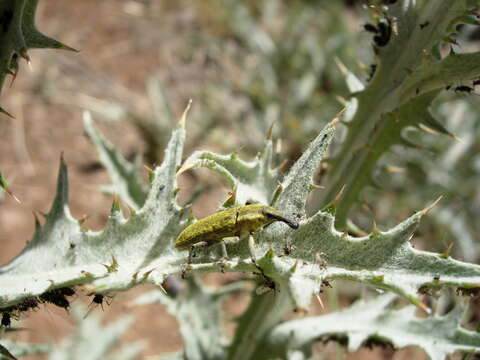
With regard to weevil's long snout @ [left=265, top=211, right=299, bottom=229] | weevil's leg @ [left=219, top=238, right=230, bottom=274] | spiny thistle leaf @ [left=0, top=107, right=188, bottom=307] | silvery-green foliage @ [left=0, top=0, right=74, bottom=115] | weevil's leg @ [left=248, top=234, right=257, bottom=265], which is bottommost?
spiny thistle leaf @ [left=0, top=107, right=188, bottom=307]

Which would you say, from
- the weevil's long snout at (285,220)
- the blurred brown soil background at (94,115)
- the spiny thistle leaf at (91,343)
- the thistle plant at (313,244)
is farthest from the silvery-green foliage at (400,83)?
the blurred brown soil background at (94,115)

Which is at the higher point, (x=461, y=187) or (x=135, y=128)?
(x=461, y=187)

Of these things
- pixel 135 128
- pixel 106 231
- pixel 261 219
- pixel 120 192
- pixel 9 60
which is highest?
pixel 9 60

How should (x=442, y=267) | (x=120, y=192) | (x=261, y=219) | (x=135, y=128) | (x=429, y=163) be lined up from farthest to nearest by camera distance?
(x=135, y=128)
(x=429, y=163)
(x=120, y=192)
(x=261, y=219)
(x=442, y=267)

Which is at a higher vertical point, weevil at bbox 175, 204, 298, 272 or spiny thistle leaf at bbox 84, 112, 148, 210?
weevil at bbox 175, 204, 298, 272

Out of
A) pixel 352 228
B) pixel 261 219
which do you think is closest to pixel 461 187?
pixel 352 228

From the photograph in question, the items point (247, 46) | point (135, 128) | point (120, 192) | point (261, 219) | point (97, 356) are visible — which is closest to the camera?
point (261, 219)

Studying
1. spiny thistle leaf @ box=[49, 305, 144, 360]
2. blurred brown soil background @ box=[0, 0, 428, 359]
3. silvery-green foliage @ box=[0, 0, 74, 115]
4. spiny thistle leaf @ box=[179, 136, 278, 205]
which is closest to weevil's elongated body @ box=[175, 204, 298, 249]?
spiny thistle leaf @ box=[179, 136, 278, 205]

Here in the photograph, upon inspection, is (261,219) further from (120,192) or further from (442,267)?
(120,192)

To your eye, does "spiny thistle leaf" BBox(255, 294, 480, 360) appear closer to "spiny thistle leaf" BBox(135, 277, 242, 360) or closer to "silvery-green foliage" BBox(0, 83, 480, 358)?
"spiny thistle leaf" BBox(135, 277, 242, 360)
